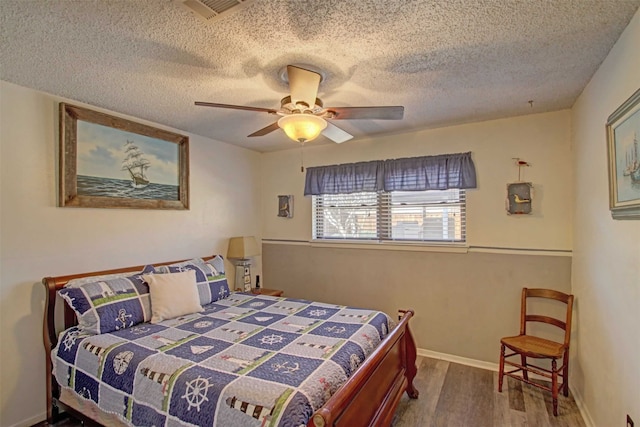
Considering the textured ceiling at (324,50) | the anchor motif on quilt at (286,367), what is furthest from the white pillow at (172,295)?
the textured ceiling at (324,50)

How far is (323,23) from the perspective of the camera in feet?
5.35

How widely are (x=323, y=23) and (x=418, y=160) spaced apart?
2.19m

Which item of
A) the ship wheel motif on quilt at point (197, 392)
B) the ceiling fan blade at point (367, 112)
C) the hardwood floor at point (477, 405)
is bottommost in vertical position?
the hardwood floor at point (477, 405)

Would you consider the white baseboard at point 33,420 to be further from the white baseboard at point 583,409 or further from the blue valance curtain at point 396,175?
the white baseboard at point 583,409

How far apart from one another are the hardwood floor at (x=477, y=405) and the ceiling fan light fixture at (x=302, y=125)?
2.17m

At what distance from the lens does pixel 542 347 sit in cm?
260

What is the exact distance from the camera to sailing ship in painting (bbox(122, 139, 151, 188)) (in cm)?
299

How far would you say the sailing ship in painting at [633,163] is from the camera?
1.55 m

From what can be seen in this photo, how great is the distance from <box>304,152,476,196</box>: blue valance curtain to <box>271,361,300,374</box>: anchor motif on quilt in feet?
7.84

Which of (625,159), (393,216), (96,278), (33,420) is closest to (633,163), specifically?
(625,159)

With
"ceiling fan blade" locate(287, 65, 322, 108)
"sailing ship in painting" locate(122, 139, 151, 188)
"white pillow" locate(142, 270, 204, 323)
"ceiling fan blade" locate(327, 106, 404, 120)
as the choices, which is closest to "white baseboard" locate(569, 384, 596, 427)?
"ceiling fan blade" locate(327, 106, 404, 120)

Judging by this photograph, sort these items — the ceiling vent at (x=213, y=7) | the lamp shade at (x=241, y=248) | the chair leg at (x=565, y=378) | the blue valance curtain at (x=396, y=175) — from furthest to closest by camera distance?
the lamp shade at (x=241, y=248) < the blue valance curtain at (x=396, y=175) < the chair leg at (x=565, y=378) < the ceiling vent at (x=213, y=7)

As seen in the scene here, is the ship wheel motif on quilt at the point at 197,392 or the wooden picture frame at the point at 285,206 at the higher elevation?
the wooden picture frame at the point at 285,206

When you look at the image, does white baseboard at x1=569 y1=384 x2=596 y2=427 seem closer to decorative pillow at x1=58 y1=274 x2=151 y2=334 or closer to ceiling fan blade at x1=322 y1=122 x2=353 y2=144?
ceiling fan blade at x1=322 y1=122 x2=353 y2=144
